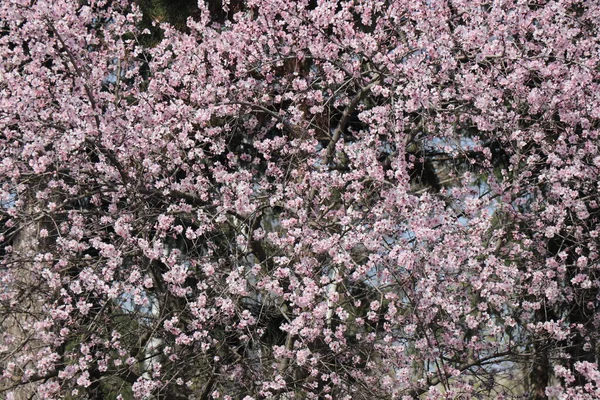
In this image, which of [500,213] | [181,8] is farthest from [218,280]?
[181,8]

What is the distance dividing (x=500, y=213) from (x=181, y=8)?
355 cm

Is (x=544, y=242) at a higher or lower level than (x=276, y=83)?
lower

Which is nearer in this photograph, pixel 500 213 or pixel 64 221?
pixel 64 221

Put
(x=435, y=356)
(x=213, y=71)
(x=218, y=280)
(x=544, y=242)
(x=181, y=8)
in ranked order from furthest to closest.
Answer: (x=181, y=8) < (x=213, y=71) < (x=544, y=242) < (x=218, y=280) < (x=435, y=356)

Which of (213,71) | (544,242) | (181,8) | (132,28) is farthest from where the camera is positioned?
(181,8)

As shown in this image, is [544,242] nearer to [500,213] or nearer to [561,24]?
[500,213]

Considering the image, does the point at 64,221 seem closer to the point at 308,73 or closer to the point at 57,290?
the point at 57,290

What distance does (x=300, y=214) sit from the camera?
4996 mm

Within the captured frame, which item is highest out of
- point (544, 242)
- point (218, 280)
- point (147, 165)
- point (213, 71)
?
point (213, 71)

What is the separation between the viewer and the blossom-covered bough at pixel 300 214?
4688 mm

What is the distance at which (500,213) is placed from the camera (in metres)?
5.75

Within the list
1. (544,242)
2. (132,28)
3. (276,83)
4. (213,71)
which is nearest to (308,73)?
(276,83)

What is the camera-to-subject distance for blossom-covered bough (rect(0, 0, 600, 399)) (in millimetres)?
4688

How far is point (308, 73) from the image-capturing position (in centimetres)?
652
